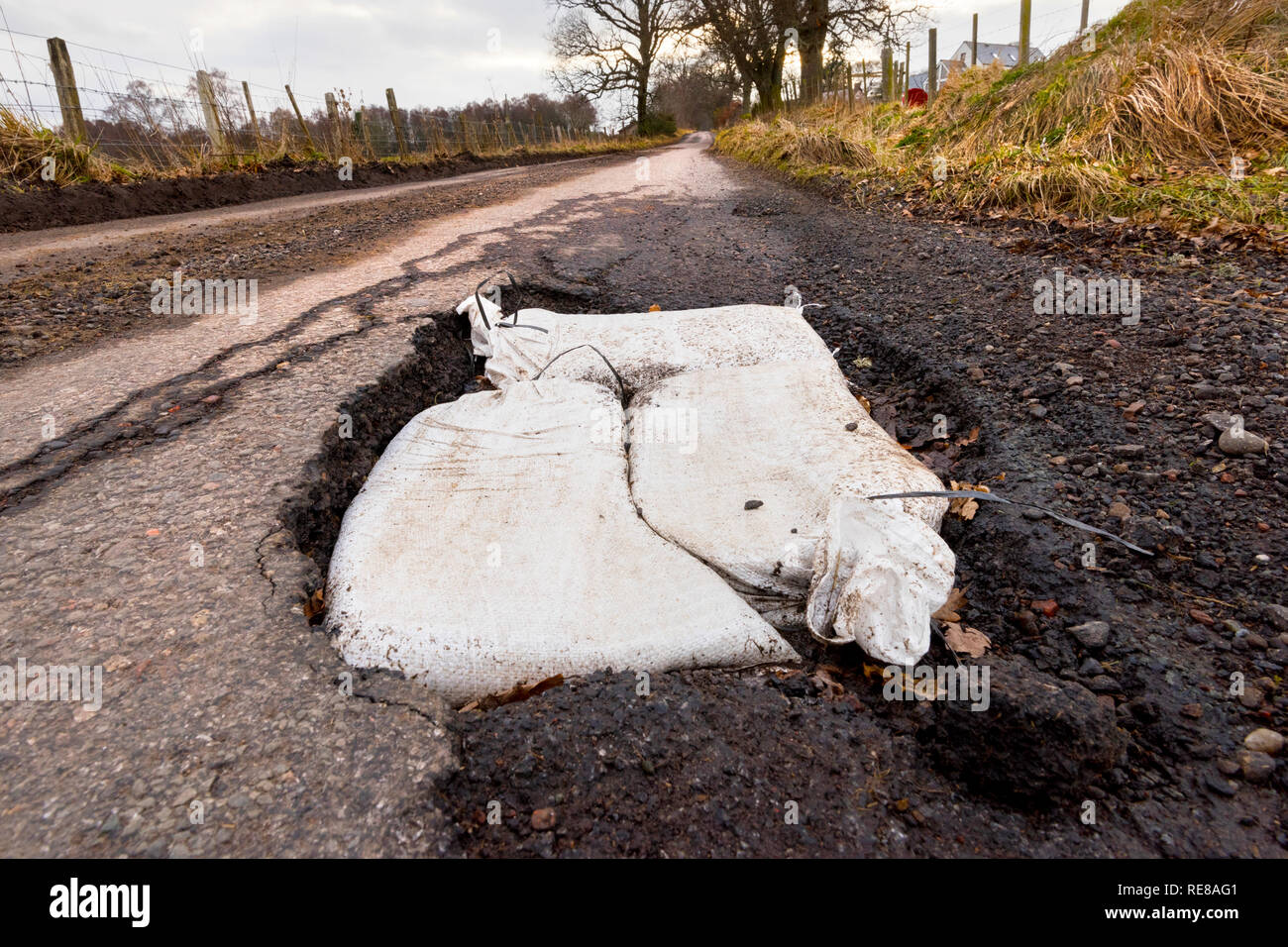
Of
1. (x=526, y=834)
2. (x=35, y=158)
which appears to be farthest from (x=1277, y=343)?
(x=35, y=158)

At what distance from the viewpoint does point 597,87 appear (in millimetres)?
22844

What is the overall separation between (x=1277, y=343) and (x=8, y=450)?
355 cm

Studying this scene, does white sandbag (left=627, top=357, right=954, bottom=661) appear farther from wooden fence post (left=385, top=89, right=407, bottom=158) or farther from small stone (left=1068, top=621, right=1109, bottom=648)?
wooden fence post (left=385, top=89, right=407, bottom=158)

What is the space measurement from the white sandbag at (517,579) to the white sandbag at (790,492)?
0.10m

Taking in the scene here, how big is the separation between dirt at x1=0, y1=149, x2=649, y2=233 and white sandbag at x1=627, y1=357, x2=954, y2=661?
239 inches

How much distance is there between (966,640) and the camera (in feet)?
4.39

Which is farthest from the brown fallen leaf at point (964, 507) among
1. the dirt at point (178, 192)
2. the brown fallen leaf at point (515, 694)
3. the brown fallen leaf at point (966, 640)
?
the dirt at point (178, 192)

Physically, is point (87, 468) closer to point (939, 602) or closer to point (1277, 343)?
point (939, 602)

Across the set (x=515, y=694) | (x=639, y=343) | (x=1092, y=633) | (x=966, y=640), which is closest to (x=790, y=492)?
(x=966, y=640)

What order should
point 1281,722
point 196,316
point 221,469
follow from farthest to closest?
point 196,316 → point 221,469 → point 1281,722

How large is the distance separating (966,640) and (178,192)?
7879mm

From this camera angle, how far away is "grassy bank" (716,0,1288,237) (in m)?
3.22

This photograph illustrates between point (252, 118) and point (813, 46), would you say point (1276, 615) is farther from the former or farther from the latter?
point (813, 46)

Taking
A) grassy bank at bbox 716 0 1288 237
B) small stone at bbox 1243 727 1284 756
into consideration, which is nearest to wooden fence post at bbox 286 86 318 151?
grassy bank at bbox 716 0 1288 237
